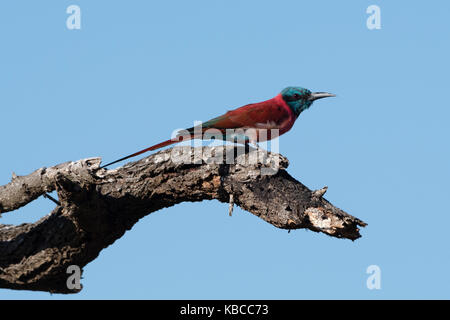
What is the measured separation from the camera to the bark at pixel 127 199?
15.8ft

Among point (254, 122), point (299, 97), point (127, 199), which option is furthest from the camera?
point (299, 97)

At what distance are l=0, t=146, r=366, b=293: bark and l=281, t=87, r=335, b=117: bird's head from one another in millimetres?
2033

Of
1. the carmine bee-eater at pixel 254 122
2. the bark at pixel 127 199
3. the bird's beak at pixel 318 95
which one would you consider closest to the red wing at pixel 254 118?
the carmine bee-eater at pixel 254 122

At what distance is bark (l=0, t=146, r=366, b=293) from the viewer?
190 inches

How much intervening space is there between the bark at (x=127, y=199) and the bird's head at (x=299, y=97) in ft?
6.67

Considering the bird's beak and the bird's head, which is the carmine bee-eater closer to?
the bird's head

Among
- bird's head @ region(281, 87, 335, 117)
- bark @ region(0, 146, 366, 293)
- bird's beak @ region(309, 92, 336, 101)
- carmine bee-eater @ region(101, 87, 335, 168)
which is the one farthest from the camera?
bird's beak @ region(309, 92, 336, 101)

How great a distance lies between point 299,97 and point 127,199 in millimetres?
2771

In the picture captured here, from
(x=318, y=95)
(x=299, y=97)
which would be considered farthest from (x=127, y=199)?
(x=318, y=95)

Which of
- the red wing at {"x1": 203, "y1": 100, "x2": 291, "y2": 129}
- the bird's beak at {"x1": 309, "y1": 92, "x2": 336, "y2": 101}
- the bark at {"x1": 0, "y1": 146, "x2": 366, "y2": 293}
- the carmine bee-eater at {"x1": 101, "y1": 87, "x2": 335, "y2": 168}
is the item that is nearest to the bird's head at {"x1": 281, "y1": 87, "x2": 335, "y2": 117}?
the bird's beak at {"x1": 309, "y1": 92, "x2": 336, "y2": 101}

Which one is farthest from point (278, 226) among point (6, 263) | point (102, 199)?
point (6, 263)

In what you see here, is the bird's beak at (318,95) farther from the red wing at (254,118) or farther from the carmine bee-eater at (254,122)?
the red wing at (254,118)

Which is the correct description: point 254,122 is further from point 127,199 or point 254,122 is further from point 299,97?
point 127,199

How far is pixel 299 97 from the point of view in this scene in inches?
289
